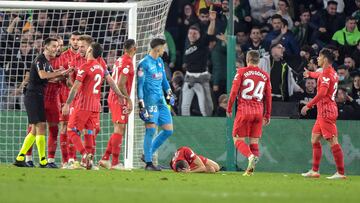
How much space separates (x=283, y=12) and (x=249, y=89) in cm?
649

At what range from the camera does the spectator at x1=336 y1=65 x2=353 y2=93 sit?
2059 cm

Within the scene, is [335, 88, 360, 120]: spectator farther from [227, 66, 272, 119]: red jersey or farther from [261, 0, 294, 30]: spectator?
[227, 66, 272, 119]: red jersey

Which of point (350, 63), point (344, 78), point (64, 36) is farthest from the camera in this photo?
point (350, 63)

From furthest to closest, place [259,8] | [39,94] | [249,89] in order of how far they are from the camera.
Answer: [259,8], [39,94], [249,89]

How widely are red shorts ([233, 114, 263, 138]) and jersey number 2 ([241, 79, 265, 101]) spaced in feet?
0.99

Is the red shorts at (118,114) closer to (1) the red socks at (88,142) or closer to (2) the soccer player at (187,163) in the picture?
(1) the red socks at (88,142)

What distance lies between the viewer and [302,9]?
22031 millimetres

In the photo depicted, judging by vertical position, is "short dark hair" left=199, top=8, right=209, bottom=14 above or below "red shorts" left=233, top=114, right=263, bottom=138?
above

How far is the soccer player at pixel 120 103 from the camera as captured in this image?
16406mm

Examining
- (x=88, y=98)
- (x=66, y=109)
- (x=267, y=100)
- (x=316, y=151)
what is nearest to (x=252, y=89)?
(x=267, y=100)

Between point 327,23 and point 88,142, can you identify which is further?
point 327,23

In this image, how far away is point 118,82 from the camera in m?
16.5

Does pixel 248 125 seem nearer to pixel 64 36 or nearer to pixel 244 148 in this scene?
pixel 244 148

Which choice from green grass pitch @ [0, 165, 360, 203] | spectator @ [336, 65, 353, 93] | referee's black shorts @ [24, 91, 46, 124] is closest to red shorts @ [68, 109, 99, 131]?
referee's black shorts @ [24, 91, 46, 124]
